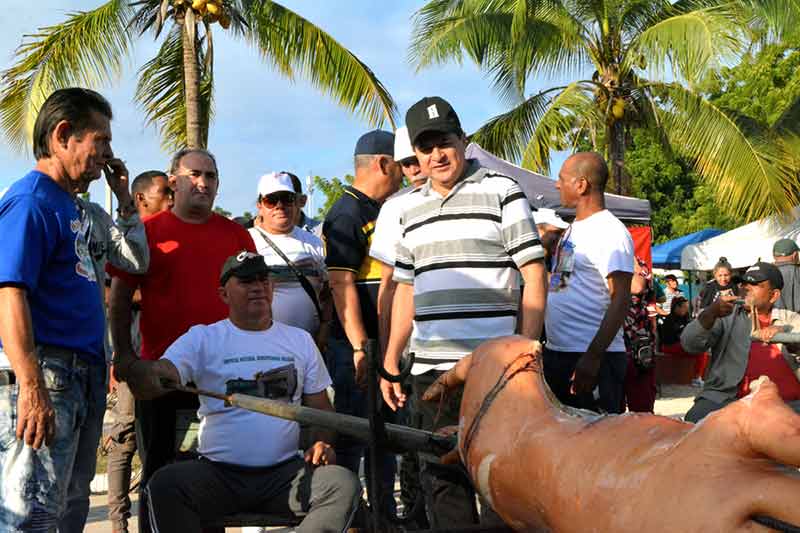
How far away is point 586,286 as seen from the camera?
14.8ft

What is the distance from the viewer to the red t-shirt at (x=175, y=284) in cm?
388

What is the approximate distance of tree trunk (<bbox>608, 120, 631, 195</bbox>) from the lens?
17016mm

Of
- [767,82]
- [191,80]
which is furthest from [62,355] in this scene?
[767,82]

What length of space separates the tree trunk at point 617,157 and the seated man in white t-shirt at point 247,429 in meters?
14.1

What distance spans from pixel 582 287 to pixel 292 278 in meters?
1.51

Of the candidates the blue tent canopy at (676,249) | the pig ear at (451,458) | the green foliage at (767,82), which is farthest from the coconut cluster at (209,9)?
the green foliage at (767,82)

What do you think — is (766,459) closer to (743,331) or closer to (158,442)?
(158,442)

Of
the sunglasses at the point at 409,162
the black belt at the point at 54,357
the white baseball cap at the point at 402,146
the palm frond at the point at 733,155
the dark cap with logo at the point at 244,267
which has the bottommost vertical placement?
the black belt at the point at 54,357

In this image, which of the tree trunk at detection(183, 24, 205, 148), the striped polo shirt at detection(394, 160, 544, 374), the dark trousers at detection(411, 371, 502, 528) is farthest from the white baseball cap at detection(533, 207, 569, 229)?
the tree trunk at detection(183, 24, 205, 148)

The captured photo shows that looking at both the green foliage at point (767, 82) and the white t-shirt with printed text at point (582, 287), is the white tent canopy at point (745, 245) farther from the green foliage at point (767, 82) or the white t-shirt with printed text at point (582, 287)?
the white t-shirt with printed text at point (582, 287)

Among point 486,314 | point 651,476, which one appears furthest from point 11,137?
point 651,476

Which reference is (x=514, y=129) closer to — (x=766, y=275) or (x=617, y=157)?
(x=617, y=157)

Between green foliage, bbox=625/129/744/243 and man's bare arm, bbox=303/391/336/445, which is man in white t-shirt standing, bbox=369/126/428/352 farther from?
green foliage, bbox=625/129/744/243

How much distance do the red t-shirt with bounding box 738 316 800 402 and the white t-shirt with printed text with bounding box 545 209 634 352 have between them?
0.97m
